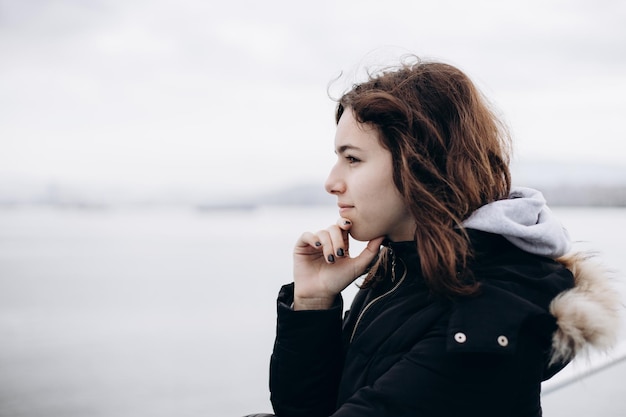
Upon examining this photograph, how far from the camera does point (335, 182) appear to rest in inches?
39.7

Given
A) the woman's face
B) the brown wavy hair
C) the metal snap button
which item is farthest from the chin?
the metal snap button

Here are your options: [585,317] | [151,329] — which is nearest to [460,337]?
[585,317]

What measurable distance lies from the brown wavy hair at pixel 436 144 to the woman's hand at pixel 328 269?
15cm

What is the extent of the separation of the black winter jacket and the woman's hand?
86 mm

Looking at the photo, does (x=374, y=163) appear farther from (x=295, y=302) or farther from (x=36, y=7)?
A: (x=36, y=7)

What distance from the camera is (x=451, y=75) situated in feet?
3.28

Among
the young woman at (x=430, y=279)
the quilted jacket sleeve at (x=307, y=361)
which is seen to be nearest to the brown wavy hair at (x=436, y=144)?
the young woman at (x=430, y=279)

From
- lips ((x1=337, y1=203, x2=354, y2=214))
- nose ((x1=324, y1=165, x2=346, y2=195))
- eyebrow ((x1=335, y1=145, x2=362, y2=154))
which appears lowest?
lips ((x1=337, y1=203, x2=354, y2=214))

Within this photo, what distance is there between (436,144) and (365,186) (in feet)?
0.45

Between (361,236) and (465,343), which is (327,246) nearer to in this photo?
(361,236)

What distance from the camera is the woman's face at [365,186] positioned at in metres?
0.97

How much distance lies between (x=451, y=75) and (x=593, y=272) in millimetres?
401

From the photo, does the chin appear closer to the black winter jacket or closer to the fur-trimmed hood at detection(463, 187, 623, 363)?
the black winter jacket

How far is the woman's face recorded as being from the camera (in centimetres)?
97
